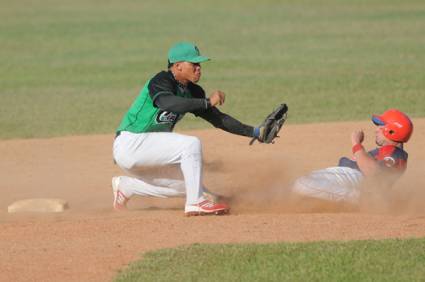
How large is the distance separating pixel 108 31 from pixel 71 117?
13.4 m

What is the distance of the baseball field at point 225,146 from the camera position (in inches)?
297

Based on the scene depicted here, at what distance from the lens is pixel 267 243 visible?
7.91m

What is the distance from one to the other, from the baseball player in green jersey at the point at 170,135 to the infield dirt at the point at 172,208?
0.74 ft

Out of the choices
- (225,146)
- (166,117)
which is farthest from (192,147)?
(225,146)

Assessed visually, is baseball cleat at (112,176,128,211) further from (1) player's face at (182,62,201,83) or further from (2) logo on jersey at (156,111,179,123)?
(1) player's face at (182,62,201,83)

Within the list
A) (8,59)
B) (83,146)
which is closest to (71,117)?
(83,146)

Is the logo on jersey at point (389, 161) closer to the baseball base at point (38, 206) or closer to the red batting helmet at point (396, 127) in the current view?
the red batting helmet at point (396, 127)

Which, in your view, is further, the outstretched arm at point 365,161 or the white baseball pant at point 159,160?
the outstretched arm at point 365,161

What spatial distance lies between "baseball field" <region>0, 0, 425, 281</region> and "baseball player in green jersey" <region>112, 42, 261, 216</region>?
0.26 m

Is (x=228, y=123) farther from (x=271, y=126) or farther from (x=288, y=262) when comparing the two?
(x=288, y=262)

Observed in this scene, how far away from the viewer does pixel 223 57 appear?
24156 mm

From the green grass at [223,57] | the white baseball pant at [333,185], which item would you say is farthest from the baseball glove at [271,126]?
the green grass at [223,57]

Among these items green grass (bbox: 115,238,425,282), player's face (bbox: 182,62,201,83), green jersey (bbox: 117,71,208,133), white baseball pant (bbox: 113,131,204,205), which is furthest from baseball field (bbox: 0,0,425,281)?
player's face (bbox: 182,62,201,83)

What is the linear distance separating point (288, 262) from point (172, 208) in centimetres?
279
